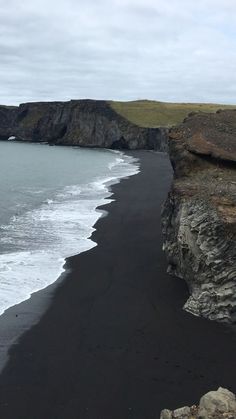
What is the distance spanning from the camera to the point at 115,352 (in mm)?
13844

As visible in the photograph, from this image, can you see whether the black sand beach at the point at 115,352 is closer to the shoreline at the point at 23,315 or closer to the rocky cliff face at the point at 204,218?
the shoreline at the point at 23,315

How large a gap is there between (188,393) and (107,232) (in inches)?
699

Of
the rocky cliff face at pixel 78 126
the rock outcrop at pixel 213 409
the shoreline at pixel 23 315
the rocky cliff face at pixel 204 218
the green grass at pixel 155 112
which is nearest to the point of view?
the rock outcrop at pixel 213 409

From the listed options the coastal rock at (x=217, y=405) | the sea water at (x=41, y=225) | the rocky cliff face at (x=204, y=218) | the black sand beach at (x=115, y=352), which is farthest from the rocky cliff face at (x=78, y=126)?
the coastal rock at (x=217, y=405)

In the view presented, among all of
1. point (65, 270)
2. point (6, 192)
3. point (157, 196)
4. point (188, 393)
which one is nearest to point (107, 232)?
point (65, 270)

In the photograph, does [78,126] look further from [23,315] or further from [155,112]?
[23,315]

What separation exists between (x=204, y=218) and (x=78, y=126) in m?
144

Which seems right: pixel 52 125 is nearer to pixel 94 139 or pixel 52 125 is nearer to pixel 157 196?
pixel 94 139

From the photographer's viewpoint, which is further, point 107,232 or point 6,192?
point 6,192

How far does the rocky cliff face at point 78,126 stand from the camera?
5458 inches

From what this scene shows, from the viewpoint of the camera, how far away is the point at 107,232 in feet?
95.5

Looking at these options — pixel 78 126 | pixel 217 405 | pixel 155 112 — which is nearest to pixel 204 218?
pixel 217 405

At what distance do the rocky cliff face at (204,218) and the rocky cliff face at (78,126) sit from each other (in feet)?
335

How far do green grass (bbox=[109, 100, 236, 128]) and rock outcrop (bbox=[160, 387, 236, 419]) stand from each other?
129441 millimetres
